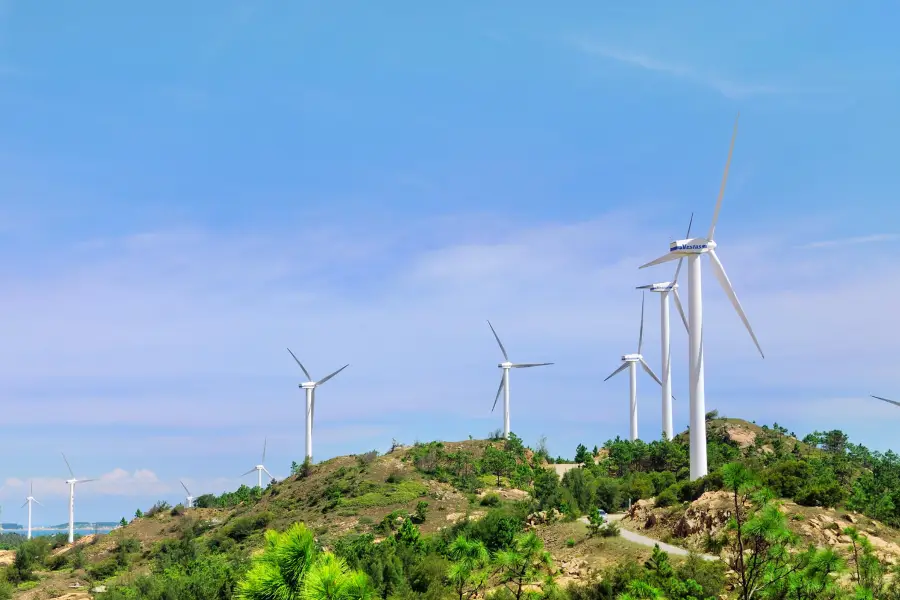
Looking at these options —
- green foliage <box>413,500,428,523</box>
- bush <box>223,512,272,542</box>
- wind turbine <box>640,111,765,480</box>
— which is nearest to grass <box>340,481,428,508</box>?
green foliage <box>413,500,428,523</box>

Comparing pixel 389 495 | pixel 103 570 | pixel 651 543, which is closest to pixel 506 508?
pixel 389 495

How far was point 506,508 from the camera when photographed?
9025cm

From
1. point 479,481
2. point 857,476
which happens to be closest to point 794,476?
point 857,476

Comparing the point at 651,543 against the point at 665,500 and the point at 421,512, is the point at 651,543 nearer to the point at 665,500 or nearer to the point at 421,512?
the point at 665,500

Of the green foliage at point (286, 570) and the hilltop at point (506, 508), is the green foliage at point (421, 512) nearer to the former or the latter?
the hilltop at point (506, 508)

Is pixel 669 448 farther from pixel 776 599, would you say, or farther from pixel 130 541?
pixel 776 599

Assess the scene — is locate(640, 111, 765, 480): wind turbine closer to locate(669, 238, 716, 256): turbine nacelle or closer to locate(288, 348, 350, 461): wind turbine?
locate(669, 238, 716, 256): turbine nacelle

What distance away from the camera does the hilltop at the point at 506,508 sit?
2461 inches

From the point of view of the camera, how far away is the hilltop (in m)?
62.5

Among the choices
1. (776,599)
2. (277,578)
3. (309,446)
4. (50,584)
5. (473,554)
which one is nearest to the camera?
(277,578)

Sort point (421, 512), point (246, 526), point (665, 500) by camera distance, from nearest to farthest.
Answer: point (665, 500), point (421, 512), point (246, 526)

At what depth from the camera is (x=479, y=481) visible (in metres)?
114

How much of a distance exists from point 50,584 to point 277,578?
84604 millimetres

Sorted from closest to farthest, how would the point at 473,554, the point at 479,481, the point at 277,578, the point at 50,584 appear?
1. the point at 277,578
2. the point at 473,554
3. the point at 50,584
4. the point at 479,481
